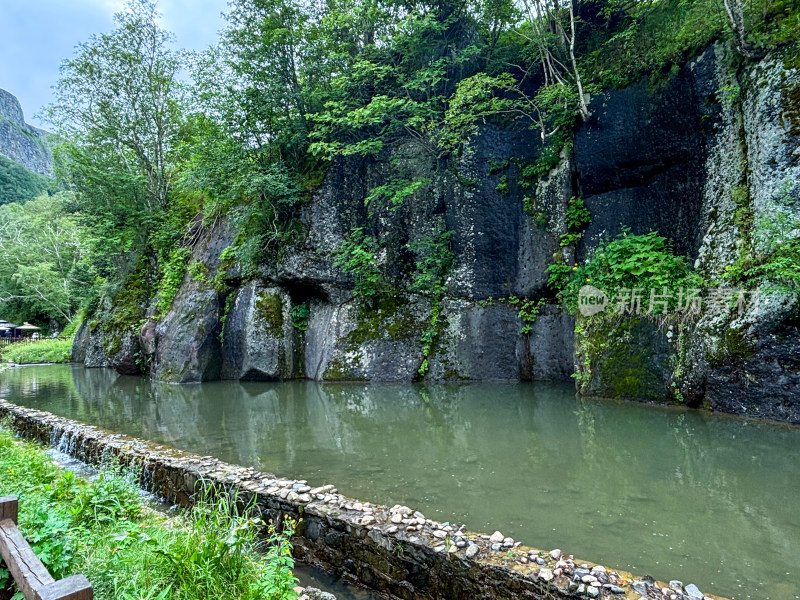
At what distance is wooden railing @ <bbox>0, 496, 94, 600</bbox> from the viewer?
1552 mm

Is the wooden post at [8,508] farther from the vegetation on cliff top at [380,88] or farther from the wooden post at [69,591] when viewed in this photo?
the vegetation on cliff top at [380,88]

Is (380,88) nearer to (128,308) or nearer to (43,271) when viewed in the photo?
(128,308)

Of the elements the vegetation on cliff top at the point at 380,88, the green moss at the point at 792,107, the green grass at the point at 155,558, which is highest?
the vegetation on cliff top at the point at 380,88

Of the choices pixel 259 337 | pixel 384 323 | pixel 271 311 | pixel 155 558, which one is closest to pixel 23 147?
pixel 271 311

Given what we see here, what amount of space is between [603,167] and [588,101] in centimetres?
174

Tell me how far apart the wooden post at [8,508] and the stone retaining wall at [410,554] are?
4.53ft

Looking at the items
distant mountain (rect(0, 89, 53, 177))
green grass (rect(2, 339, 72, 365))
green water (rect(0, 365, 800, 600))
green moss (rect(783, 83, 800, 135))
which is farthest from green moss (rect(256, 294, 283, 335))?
distant mountain (rect(0, 89, 53, 177))

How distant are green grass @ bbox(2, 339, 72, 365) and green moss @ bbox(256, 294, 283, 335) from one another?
56.5 ft

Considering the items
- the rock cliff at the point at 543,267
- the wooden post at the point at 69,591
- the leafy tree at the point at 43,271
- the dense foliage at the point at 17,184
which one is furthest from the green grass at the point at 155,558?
the dense foliage at the point at 17,184

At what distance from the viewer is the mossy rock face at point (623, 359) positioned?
8.07 metres

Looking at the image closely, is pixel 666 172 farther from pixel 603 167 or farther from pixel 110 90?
pixel 110 90

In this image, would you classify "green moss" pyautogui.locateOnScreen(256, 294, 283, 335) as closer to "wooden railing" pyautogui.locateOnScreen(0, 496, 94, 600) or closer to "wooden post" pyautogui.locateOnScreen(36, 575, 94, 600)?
"wooden railing" pyautogui.locateOnScreen(0, 496, 94, 600)

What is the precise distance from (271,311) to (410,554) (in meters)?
11.5

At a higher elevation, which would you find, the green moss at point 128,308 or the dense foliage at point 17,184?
the dense foliage at point 17,184
